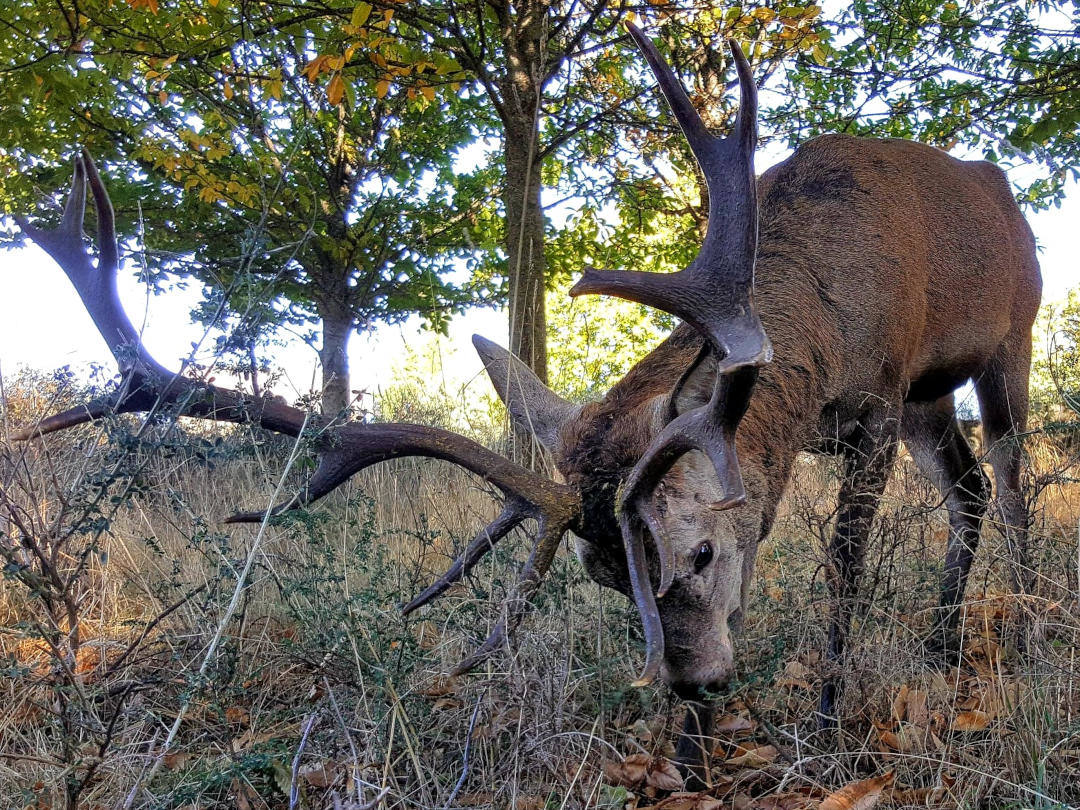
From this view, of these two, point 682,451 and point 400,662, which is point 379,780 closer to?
point 400,662

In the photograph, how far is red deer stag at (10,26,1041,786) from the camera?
3021mm

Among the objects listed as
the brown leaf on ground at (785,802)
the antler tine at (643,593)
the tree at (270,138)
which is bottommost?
the brown leaf on ground at (785,802)

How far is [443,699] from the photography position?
11.6ft

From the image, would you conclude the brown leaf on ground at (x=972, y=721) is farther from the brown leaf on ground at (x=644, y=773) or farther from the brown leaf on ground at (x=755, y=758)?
the brown leaf on ground at (x=644, y=773)

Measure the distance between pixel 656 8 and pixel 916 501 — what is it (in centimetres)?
360


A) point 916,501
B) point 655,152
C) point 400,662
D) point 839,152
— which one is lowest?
point 400,662

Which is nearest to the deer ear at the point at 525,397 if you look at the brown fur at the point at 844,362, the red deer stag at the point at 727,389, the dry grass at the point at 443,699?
the red deer stag at the point at 727,389

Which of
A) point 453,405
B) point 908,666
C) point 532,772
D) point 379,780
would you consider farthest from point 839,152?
point 379,780

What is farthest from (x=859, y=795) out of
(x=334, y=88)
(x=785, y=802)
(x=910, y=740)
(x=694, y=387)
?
(x=334, y=88)

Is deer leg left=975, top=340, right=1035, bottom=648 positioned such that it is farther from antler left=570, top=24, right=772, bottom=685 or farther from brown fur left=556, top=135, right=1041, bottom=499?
antler left=570, top=24, right=772, bottom=685

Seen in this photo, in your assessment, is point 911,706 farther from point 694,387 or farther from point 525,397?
point 525,397

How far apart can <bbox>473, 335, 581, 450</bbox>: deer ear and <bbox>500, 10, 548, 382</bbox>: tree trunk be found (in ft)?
6.59

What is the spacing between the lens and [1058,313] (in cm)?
452

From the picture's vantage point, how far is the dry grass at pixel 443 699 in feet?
9.15
